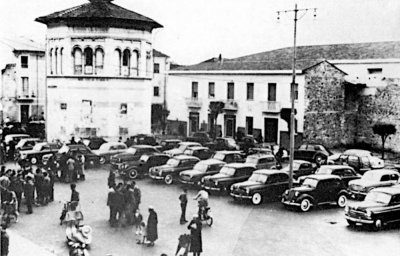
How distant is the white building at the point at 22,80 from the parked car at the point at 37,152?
78cm

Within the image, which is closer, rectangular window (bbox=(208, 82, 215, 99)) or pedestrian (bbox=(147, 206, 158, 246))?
pedestrian (bbox=(147, 206, 158, 246))

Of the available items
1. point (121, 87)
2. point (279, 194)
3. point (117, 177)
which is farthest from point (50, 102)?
point (279, 194)

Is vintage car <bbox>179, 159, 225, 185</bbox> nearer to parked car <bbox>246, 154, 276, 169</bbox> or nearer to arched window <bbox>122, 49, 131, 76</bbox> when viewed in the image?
parked car <bbox>246, 154, 276, 169</bbox>

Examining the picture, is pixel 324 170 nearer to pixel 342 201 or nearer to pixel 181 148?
pixel 342 201

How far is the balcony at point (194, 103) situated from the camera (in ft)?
28.2

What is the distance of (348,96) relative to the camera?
7.70 meters

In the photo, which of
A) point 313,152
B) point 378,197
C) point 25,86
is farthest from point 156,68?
point 378,197

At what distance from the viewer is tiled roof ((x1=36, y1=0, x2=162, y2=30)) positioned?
8.91 m

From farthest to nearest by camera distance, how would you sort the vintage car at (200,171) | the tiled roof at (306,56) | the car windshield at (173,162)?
the car windshield at (173,162)
the vintage car at (200,171)
the tiled roof at (306,56)

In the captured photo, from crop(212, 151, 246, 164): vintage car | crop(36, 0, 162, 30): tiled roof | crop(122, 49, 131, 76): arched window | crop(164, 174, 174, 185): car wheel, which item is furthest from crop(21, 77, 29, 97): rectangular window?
crop(212, 151, 246, 164): vintage car

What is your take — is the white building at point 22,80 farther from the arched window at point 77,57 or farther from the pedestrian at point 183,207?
the pedestrian at point 183,207

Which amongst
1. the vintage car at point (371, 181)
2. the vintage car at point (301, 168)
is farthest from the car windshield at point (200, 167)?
the vintage car at point (371, 181)

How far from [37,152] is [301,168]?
16.3 ft

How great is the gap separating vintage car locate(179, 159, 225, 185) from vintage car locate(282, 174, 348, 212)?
132 cm
